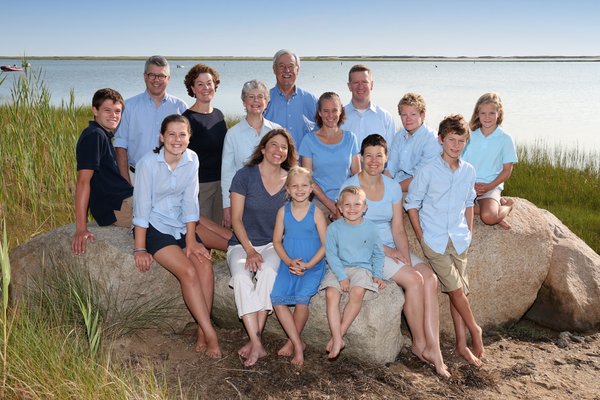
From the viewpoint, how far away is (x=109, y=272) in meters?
5.31

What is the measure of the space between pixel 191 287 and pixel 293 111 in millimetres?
2320

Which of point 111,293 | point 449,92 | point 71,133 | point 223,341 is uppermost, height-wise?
point 449,92

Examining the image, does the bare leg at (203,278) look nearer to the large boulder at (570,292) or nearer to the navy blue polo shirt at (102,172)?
the navy blue polo shirt at (102,172)

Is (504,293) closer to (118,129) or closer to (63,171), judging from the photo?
(118,129)

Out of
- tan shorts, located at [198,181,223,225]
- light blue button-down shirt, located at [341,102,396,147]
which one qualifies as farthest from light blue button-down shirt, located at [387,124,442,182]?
tan shorts, located at [198,181,223,225]

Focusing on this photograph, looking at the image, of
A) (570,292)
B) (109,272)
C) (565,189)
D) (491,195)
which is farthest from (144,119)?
(565,189)

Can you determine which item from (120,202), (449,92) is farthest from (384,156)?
(449,92)

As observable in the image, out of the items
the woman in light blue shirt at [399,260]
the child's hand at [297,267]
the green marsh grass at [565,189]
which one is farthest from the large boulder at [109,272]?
the green marsh grass at [565,189]

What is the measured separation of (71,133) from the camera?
8.62 metres

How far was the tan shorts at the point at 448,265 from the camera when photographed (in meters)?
5.29

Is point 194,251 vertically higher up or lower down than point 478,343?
higher up

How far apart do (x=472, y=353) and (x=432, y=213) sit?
1.31 m

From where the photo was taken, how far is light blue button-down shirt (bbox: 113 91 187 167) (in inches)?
243

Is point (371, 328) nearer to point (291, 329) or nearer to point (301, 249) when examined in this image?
point (291, 329)
